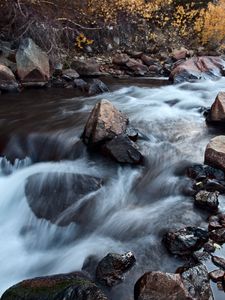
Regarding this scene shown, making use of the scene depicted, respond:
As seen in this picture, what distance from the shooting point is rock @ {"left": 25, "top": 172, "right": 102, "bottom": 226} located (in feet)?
14.8

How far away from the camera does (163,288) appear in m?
3.05

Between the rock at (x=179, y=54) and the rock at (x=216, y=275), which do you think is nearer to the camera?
the rock at (x=216, y=275)

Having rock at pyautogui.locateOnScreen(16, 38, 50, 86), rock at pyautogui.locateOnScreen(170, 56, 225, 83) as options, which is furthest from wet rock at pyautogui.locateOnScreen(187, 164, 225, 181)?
rock at pyautogui.locateOnScreen(170, 56, 225, 83)

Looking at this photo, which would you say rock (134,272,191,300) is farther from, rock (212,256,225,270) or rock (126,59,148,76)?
rock (126,59,148,76)

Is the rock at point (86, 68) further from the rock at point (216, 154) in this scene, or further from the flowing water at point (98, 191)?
the rock at point (216, 154)

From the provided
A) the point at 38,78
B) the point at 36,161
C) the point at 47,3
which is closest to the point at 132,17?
the point at 47,3

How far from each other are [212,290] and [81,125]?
12.8 ft

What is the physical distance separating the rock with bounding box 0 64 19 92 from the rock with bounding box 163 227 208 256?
5.78 m

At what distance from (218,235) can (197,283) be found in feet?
2.54

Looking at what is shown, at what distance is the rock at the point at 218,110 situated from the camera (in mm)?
6270

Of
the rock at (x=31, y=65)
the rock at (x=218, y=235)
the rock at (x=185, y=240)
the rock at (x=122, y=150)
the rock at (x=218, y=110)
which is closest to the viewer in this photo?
the rock at (x=185, y=240)

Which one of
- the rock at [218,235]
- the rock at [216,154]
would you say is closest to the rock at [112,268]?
the rock at [218,235]

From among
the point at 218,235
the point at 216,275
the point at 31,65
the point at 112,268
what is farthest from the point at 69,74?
the point at 216,275

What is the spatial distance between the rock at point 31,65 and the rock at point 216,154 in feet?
16.6
